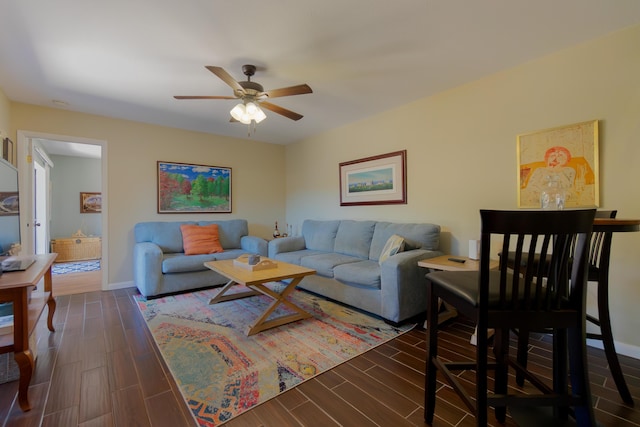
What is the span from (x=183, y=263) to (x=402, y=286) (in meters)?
2.60

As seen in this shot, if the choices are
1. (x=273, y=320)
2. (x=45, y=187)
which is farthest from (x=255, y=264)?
(x=45, y=187)

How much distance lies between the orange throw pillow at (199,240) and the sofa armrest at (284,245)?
→ 74cm

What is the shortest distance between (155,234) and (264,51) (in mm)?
2903

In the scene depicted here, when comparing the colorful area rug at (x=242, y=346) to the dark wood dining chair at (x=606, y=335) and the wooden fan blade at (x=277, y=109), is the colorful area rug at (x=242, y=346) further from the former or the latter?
the wooden fan blade at (x=277, y=109)

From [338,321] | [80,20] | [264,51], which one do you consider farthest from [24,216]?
[338,321]

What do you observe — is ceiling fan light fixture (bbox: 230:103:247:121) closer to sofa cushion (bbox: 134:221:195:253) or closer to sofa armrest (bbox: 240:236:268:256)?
sofa armrest (bbox: 240:236:268:256)

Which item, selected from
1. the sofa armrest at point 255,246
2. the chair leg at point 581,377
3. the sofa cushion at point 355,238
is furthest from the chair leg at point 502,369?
the sofa armrest at point 255,246

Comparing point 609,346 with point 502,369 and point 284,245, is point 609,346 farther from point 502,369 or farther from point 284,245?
A: point 284,245

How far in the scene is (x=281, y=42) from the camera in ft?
7.16

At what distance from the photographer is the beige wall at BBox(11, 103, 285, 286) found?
140 inches

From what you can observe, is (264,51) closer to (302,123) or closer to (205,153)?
(302,123)

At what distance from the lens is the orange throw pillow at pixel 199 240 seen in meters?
3.91

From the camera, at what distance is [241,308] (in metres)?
3.00

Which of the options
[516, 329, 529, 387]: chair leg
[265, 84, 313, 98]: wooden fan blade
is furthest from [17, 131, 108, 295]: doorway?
[516, 329, 529, 387]: chair leg
